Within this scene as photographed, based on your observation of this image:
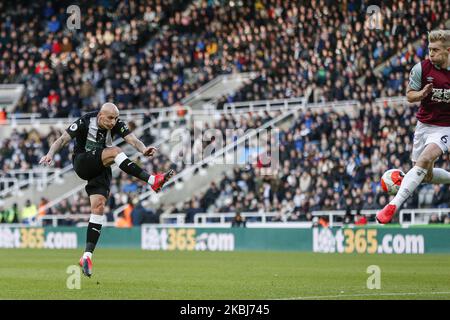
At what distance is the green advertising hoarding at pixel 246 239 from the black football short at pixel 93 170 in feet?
41.8

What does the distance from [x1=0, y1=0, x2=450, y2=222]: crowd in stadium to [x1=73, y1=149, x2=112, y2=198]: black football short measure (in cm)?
1418

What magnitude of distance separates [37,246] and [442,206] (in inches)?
542

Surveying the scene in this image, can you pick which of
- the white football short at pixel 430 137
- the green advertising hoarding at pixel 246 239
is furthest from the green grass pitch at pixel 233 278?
the green advertising hoarding at pixel 246 239

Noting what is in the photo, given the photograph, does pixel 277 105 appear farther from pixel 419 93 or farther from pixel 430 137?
pixel 419 93

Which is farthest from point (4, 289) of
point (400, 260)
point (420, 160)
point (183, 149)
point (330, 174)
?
point (183, 149)

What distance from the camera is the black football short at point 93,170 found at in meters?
15.1

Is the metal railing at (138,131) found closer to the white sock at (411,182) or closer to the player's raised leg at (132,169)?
the player's raised leg at (132,169)

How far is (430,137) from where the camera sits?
13422mm

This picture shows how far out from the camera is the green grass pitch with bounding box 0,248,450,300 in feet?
42.2

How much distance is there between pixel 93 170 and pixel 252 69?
79.5ft

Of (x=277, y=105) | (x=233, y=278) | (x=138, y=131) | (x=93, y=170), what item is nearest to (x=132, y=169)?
(x=93, y=170)

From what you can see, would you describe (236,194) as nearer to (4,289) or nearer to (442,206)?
(442,206)

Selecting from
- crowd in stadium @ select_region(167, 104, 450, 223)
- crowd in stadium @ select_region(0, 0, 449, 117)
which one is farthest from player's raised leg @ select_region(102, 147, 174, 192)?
crowd in stadium @ select_region(0, 0, 449, 117)

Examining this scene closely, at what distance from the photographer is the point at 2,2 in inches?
1909
